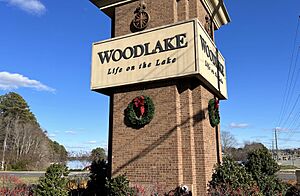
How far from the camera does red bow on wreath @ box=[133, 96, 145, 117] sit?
8534 millimetres

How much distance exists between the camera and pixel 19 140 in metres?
49.3

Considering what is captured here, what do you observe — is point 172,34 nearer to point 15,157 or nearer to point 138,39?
point 138,39

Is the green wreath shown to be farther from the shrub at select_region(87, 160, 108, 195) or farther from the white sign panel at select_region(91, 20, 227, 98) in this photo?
the shrub at select_region(87, 160, 108, 195)

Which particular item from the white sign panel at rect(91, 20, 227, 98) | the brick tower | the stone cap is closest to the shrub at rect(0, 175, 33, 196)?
the brick tower

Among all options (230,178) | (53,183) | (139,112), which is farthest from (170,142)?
(53,183)

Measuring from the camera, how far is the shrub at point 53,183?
7402mm

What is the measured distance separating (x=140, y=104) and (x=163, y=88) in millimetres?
889

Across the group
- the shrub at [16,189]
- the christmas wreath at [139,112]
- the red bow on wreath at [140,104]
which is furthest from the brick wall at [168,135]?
the shrub at [16,189]

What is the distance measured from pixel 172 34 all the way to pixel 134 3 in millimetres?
2347

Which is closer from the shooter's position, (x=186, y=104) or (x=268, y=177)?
(x=186, y=104)

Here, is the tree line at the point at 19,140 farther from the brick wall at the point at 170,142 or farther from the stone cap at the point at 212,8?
the brick wall at the point at 170,142

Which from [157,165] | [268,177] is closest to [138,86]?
[157,165]

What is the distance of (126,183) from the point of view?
7.44 metres

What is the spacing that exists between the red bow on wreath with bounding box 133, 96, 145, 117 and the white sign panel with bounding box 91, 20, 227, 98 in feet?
1.89
